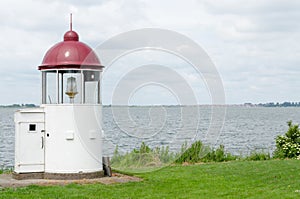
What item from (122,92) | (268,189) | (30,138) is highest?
(122,92)

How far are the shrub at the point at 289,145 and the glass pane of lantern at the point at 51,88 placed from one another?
30.3 feet

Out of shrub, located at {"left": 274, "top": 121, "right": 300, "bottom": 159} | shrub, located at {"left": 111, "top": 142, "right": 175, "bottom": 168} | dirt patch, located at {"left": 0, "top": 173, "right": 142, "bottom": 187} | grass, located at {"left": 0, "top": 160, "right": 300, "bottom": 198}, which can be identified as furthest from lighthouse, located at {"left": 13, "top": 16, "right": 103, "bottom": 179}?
shrub, located at {"left": 274, "top": 121, "right": 300, "bottom": 159}

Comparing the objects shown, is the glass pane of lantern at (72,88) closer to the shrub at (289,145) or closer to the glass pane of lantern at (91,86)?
the glass pane of lantern at (91,86)

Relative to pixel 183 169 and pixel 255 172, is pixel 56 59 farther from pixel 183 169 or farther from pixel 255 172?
pixel 255 172

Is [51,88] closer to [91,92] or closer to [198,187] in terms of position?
[91,92]

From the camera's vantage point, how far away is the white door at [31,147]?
12.9 metres

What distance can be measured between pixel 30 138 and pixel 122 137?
1793 centimetres

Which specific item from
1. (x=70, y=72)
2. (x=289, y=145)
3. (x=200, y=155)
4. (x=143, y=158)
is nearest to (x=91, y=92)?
(x=70, y=72)

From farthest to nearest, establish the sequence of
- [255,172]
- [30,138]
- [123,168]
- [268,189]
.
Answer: [123,168] < [255,172] < [30,138] < [268,189]

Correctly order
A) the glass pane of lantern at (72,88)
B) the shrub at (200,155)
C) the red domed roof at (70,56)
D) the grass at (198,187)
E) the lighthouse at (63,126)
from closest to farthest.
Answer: the grass at (198,187) → the lighthouse at (63,126) → the red domed roof at (70,56) → the glass pane of lantern at (72,88) → the shrub at (200,155)

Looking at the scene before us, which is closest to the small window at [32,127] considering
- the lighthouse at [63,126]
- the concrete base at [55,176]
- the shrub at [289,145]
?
the lighthouse at [63,126]

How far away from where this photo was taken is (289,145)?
18953mm

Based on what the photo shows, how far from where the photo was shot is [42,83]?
1352 cm

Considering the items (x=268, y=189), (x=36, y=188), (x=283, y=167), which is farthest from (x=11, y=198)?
(x=283, y=167)
